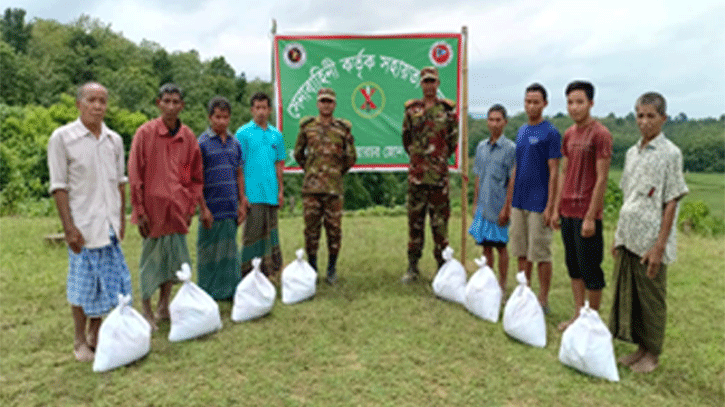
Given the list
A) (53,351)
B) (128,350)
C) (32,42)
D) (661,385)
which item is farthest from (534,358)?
(32,42)

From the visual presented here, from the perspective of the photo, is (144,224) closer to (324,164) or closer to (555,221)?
(324,164)

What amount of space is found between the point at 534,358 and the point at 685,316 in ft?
6.24

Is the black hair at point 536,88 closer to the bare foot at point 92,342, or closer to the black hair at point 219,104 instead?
the black hair at point 219,104

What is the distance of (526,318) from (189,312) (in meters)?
2.26

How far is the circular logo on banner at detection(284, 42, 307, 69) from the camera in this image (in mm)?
5527

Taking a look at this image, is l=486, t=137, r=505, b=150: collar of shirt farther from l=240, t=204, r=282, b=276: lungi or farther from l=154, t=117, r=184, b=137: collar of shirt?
l=154, t=117, r=184, b=137: collar of shirt

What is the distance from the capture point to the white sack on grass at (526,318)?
11.6 feet

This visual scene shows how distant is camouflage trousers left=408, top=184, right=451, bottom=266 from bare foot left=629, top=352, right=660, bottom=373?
6.38 feet

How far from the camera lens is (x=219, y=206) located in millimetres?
4246

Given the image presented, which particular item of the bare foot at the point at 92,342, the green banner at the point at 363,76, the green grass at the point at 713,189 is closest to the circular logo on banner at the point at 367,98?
the green banner at the point at 363,76

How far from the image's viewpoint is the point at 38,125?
2842 centimetres

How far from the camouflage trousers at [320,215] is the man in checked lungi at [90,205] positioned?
1749 mm

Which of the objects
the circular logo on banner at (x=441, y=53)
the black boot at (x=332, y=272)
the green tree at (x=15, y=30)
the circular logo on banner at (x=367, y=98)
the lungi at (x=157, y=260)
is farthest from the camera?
the green tree at (x=15, y=30)

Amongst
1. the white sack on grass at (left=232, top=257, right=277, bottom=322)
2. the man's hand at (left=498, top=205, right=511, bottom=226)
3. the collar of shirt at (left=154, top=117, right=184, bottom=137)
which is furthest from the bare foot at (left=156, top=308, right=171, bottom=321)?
the man's hand at (left=498, top=205, right=511, bottom=226)
